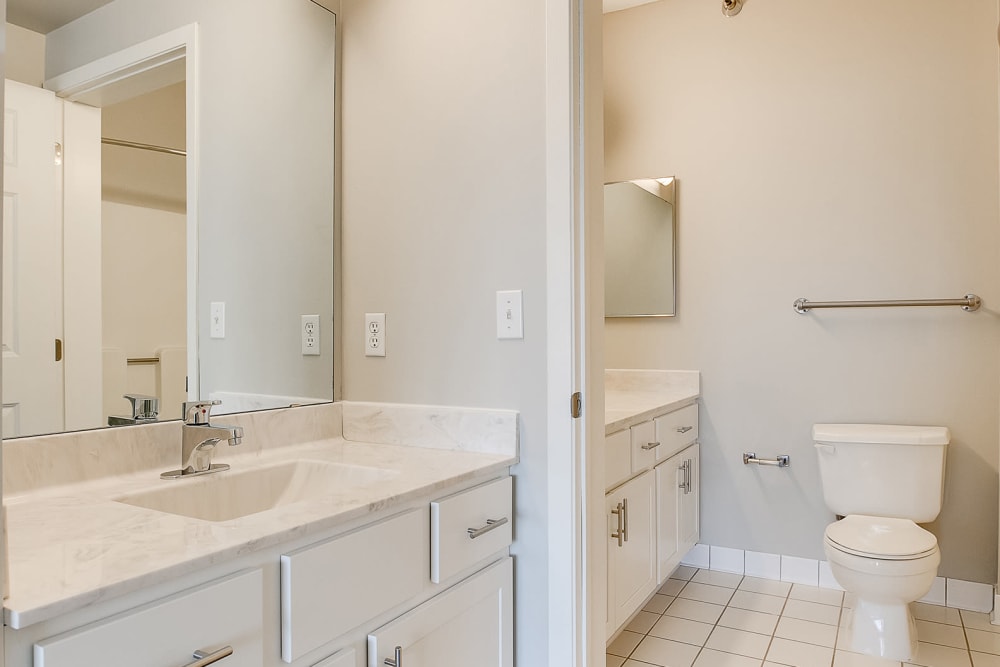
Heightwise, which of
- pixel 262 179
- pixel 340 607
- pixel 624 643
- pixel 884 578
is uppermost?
pixel 262 179

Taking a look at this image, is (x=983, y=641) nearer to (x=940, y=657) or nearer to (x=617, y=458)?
(x=940, y=657)

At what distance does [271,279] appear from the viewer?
5.59ft

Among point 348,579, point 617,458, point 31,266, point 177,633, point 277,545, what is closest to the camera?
point 177,633

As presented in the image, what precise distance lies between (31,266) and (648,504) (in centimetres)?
192

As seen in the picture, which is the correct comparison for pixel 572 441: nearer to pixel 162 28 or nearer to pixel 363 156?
pixel 363 156

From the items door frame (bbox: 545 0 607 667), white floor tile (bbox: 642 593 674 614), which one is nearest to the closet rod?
door frame (bbox: 545 0 607 667)

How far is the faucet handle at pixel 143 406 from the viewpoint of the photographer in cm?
137

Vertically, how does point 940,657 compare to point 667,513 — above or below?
below

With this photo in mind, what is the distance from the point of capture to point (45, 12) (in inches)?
50.2

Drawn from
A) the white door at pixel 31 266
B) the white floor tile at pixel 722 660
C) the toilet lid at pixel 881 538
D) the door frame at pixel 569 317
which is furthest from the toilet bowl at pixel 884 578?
the white door at pixel 31 266

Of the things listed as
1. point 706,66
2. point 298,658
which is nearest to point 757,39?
point 706,66

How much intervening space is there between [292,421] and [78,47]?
912 mm

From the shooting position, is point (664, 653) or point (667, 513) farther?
point (667, 513)

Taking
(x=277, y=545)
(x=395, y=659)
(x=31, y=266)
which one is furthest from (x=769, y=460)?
(x=31, y=266)
